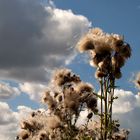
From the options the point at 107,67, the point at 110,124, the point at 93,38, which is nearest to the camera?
the point at 110,124

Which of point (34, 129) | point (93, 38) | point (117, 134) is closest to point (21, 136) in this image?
point (34, 129)

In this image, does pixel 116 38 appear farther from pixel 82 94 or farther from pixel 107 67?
pixel 82 94

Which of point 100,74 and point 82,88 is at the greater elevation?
point 82,88

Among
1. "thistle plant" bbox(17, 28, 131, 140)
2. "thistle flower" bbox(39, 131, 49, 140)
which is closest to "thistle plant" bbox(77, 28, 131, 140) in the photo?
"thistle plant" bbox(17, 28, 131, 140)

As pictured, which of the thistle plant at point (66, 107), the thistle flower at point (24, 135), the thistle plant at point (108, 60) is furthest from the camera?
the thistle flower at point (24, 135)

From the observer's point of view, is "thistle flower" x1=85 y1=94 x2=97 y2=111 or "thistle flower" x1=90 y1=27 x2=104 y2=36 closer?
"thistle flower" x1=90 y1=27 x2=104 y2=36

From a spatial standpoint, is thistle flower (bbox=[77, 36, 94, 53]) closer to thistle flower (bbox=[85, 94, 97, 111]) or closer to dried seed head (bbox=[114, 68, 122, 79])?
dried seed head (bbox=[114, 68, 122, 79])

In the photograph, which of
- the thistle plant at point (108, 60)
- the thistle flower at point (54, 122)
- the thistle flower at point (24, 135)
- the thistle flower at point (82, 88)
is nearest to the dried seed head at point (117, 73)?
the thistle plant at point (108, 60)

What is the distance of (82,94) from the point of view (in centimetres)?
1338

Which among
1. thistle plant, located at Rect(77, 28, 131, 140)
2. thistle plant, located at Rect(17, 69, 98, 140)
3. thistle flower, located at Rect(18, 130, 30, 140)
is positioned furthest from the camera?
thistle flower, located at Rect(18, 130, 30, 140)

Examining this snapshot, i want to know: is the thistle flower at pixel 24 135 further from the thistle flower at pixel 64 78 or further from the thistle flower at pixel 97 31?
the thistle flower at pixel 97 31

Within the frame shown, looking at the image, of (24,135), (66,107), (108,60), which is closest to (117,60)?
(108,60)

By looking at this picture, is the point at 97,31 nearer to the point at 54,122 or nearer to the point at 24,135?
the point at 54,122

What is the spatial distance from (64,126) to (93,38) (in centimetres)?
334
